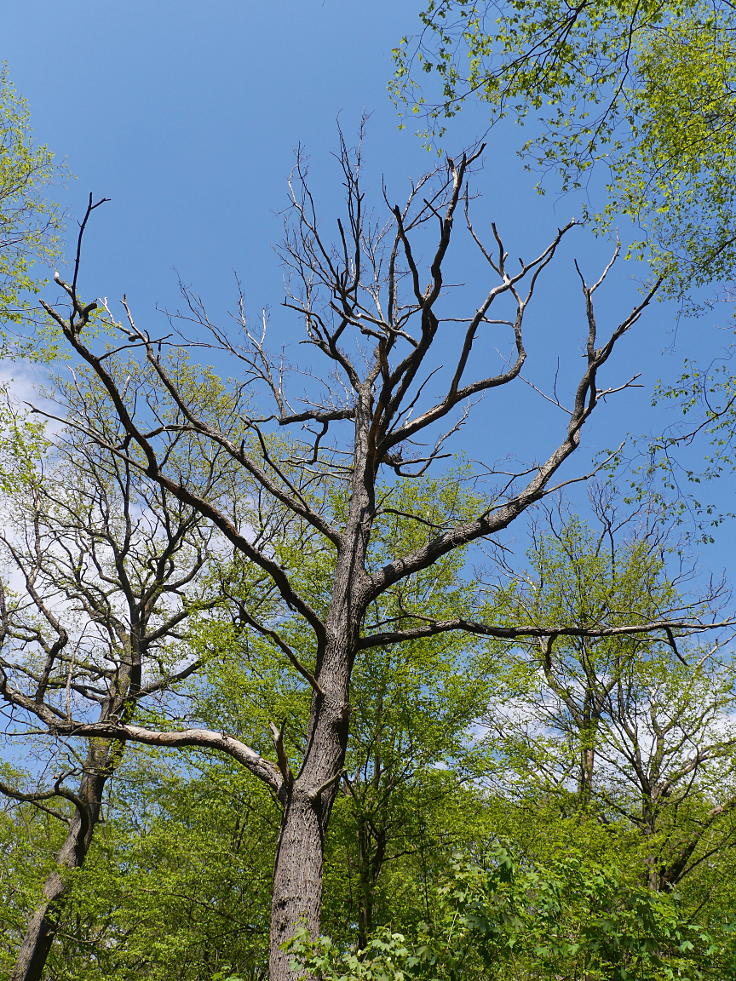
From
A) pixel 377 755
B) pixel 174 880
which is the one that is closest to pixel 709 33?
pixel 377 755

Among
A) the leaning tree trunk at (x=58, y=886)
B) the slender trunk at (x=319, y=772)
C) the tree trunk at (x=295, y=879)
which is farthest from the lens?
the leaning tree trunk at (x=58, y=886)

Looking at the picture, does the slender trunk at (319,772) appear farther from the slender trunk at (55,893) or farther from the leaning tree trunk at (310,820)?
the slender trunk at (55,893)

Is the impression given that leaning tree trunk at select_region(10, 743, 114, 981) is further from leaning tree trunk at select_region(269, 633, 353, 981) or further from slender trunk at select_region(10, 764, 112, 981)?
leaning tree trunk at select_region(269, 633, 353, 981)

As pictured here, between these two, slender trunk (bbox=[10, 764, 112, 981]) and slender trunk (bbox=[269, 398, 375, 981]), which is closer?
slender trunk (bbox=[269, 398, 375, 981])

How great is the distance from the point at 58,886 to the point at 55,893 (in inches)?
3.8

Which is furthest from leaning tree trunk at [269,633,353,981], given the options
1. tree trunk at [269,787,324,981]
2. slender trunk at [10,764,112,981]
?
slender trunk at [10,764,112,981]

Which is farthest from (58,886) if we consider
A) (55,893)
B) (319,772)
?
(319,772)

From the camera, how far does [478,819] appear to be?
8.13 meters

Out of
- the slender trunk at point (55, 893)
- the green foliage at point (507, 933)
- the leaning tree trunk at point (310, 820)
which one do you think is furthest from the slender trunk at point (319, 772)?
the slender trunk at point (55, 893)

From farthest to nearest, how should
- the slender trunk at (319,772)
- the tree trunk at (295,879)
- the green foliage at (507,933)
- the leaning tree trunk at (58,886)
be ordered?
the leaning tree trunk at (58,886) → the slender trunk at (319,772) → the tree trunk at (295,879) → the green foliage at (507,933)

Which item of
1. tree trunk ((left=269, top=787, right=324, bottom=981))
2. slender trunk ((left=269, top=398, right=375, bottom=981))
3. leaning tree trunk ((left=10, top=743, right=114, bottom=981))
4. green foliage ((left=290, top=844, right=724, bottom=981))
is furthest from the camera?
leaning tree trunk ((left=10, top=743, right=114, bottom=981))

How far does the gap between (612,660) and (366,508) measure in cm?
940

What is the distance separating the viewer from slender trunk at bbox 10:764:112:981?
958 cm

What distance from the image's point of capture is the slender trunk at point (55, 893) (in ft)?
31.4
